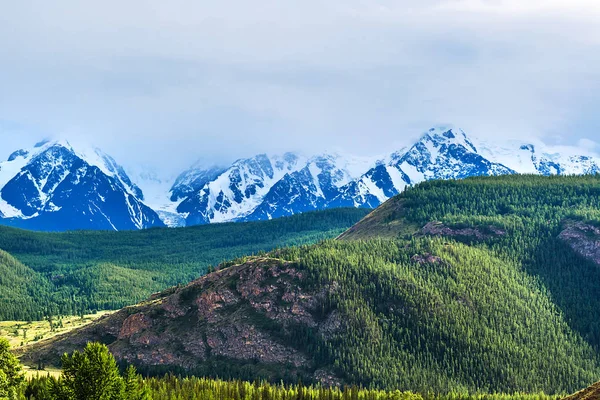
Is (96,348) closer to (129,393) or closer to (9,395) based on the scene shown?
(129,393)

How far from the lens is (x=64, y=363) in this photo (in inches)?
7160

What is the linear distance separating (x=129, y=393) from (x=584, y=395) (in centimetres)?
9330

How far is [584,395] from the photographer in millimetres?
176750

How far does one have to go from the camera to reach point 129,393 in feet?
623

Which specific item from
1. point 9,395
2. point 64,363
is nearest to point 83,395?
point 64,363

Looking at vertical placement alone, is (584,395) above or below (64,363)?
below

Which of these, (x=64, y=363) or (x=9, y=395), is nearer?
(x=64, y=363)

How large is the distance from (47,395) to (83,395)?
1197 centimetres

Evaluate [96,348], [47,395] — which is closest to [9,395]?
[47,395]

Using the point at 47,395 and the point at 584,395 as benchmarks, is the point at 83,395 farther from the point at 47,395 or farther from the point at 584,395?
the point at 584,395

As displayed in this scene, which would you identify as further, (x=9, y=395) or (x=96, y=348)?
(x=9, y=395)

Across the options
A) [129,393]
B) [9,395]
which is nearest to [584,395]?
[129,393]

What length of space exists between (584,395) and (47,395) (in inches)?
4304

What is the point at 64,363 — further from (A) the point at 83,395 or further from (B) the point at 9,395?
(B) the point at 9,395
